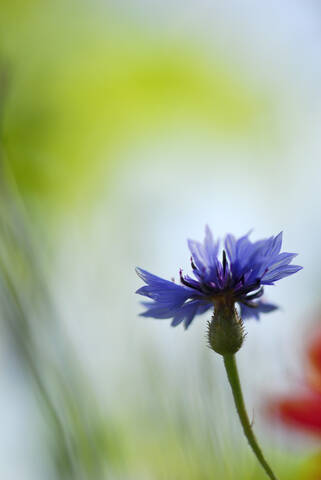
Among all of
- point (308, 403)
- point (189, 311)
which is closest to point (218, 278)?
point (189, 311)

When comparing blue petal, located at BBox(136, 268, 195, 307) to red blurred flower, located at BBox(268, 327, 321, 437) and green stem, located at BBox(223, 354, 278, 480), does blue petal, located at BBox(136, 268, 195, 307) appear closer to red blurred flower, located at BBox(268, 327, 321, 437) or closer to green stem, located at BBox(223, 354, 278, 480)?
green stem, located at BBox(223, 354, 278, 480)

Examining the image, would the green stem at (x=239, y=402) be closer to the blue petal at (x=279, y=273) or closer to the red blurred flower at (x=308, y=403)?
the blue petal at (x=279, y=273)

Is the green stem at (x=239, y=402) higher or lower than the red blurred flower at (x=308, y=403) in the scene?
higher

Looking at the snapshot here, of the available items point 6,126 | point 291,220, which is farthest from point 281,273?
point 6,126

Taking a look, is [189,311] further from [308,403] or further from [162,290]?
[308,403]

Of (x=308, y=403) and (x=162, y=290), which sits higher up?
(x=162, y=290)

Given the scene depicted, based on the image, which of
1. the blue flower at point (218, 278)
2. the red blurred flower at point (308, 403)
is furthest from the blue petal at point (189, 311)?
the red blurred flower at point (308, 403)

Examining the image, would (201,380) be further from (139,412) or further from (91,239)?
(91,239)

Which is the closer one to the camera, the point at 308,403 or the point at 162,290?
the point at 162,290
